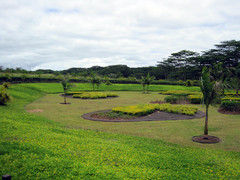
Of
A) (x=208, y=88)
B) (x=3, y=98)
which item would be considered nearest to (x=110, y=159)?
(x=208, y=88)

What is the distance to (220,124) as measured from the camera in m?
13.5

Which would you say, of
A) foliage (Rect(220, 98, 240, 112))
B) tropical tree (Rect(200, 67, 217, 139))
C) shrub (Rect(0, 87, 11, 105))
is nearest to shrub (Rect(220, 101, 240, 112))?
foliage (Rect(220, 98, 240, 112))

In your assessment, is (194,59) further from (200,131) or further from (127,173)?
(127,173)

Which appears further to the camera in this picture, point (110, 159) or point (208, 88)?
point (208, 88)

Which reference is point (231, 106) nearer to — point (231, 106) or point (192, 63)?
point (231, 106)

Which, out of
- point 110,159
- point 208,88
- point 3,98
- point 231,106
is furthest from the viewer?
point 3,98

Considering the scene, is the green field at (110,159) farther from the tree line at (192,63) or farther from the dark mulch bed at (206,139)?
the tree line at (192,63)

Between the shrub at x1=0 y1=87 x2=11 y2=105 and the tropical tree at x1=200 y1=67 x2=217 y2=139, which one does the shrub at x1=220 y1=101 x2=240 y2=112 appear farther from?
the shrub at x1=0 y1=87 x2=11 y2=105

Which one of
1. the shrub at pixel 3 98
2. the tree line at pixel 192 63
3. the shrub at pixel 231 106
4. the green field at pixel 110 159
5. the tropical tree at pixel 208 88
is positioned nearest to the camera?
the green field at pixel 110 159

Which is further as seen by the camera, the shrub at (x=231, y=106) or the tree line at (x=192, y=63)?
the tree line at (x=192, y=63)

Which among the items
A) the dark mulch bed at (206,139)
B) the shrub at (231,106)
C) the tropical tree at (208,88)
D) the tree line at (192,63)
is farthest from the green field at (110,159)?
the tree line at (192,63)

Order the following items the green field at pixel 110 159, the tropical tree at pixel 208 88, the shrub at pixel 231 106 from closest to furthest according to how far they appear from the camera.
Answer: the green field at pixel 110 159, the tropical tree at pixel 208 88, the shrub at pixel 231 106

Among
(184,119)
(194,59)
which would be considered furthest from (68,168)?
(194,59)

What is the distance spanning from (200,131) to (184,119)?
126 inches
